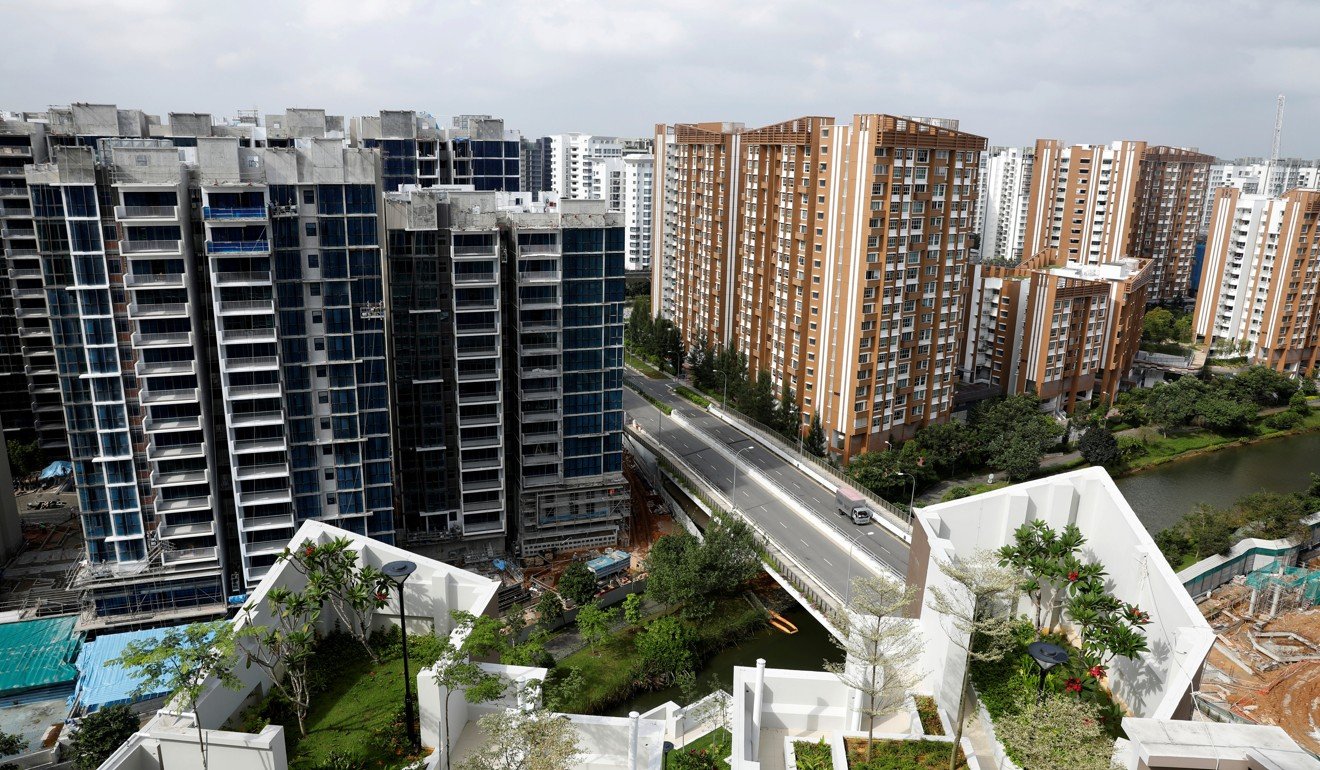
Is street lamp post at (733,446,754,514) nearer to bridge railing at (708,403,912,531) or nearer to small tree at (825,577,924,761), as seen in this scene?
bridge railing at (708,403,912,531)

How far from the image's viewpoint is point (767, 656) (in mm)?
39875

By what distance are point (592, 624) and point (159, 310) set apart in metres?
22.7

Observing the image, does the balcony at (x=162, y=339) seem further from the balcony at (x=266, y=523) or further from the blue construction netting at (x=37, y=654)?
the blue construction netting at (x=37, y=654)

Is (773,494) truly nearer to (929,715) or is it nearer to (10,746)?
(929,715)

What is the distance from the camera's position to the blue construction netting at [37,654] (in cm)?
3294

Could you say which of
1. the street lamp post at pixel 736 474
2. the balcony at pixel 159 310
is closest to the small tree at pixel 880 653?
the street lamp post at pixel 736 474

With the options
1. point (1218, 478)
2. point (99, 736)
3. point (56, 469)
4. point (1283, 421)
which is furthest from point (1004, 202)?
point (99, 736)

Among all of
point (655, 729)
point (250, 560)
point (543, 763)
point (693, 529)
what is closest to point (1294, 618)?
point (693, 529)

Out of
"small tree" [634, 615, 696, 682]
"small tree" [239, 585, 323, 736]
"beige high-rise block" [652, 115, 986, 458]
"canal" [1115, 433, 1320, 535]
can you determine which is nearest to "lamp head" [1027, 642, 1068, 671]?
"small tree" [239, 585, 323, 736]

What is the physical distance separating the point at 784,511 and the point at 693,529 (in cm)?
551

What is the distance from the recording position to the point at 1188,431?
2697 inches

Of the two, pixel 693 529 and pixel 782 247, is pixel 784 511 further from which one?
pixel 782 247

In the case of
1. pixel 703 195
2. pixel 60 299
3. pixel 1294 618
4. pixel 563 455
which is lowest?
pixel 1294 618

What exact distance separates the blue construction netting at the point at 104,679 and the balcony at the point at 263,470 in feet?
23.8
